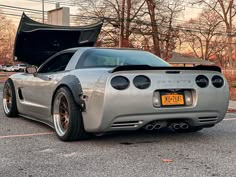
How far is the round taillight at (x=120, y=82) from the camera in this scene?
14.1 ft

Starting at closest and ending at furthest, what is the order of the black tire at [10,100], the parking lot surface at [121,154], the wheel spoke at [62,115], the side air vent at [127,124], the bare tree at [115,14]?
the parking lot surface at [121,154], the side air vent at [127,124], the wheel spoke at [62,115], the black tire at [10,100], the bare tree at [115,14]

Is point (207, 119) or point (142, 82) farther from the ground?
point (142, 82)

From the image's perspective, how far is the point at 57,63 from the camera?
230 inches

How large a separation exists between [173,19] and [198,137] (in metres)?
36.6

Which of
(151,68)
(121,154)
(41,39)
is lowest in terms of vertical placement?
(121,154)

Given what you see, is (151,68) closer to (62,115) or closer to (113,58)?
(113,58)

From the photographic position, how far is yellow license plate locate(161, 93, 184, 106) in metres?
4.52

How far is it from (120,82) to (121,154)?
2.74 ft

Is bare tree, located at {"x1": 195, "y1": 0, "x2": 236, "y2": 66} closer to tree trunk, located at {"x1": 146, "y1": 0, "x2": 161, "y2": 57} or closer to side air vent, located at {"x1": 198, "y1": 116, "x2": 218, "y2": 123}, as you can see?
tree trunk, located at {"x1": 146, "y1": 0, "x2": 161, "y2": 57}

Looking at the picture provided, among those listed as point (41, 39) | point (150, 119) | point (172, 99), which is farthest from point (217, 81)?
point (41, 39)

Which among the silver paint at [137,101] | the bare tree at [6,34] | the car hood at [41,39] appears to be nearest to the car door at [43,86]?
the silver paint at [137,101]

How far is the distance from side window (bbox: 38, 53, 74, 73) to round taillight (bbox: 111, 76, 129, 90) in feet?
4.49

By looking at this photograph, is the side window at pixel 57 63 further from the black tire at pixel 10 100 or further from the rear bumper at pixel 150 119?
the rear bumper at pixel 150 119

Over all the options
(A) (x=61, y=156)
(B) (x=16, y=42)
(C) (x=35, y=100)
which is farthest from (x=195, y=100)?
(B) (x=16, y=42)
